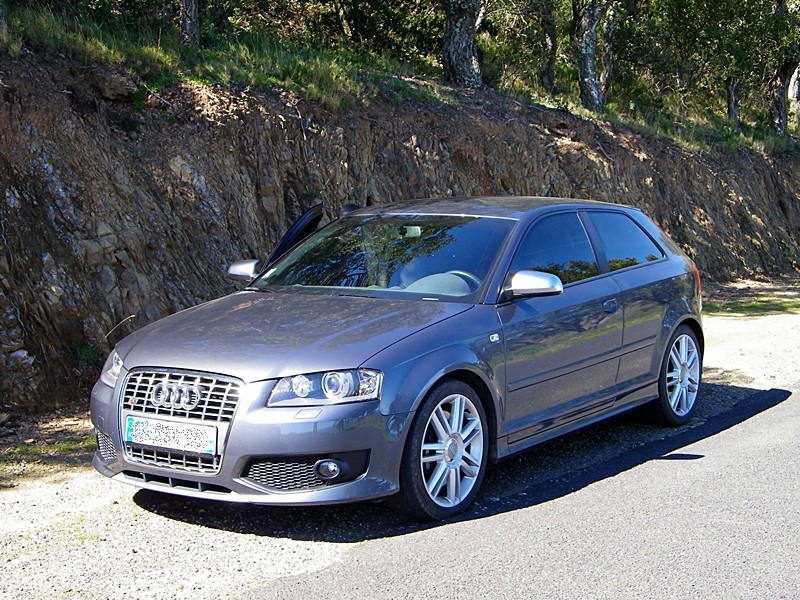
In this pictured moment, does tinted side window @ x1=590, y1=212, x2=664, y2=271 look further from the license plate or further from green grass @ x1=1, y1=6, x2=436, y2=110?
green grass @ x1=1, y1=6, x2=436, y2=110

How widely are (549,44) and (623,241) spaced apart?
17117mm

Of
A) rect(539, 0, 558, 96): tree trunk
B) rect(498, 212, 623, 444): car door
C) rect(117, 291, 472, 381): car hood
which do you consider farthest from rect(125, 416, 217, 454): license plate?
rect(539, 0, 558, 96): tree trunk

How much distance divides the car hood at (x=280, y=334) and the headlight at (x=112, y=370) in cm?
5

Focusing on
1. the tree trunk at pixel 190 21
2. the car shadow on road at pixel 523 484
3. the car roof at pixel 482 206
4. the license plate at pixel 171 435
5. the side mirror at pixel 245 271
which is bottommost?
the car shadow on road at pixel 523 484

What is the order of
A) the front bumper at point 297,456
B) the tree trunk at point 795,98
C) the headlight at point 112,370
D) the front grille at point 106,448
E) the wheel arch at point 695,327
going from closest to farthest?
the front bumper at point 297,456 < the front grille at point 106,448 < the headlight at point 112,370 < the wheel arch at point 695,327 < the tree trunk at point 795,98

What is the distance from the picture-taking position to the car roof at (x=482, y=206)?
6832 mm

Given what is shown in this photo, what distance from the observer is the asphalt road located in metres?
4.62

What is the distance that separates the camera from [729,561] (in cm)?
493

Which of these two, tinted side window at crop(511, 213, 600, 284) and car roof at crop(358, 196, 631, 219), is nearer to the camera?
tinted side window at crop(511, 213, 600, 284)

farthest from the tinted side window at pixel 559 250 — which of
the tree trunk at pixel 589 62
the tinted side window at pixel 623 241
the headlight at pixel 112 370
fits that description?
the tree trunk at pixel 589 62

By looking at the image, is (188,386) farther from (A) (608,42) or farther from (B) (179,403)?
(A) (608,42)

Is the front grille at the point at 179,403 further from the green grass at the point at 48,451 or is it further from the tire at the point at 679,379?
the tire at the point at 679,379

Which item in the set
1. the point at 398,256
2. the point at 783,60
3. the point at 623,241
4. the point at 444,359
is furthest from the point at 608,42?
the point at 444,359

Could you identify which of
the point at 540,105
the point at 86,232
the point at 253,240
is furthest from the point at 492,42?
the point at 86,232
